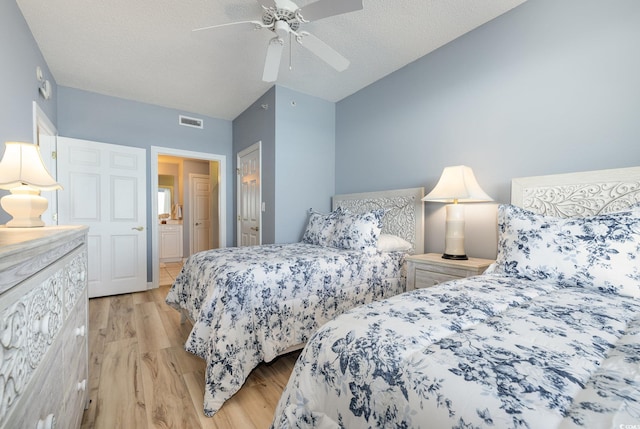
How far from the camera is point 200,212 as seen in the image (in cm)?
652

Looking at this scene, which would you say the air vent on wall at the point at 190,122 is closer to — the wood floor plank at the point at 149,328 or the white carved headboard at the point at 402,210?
the wood floor plank at the point at 149,328

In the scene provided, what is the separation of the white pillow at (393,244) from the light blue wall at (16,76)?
2769mm

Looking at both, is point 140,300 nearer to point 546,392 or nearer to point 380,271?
point 380,271

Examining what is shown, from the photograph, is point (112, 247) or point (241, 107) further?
point (241, 107)

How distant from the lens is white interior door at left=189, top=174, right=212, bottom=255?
6410 millimetres

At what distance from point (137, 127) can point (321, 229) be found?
3.08m

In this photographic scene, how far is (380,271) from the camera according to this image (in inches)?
95.5

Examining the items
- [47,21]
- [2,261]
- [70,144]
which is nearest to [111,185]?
[70,144]

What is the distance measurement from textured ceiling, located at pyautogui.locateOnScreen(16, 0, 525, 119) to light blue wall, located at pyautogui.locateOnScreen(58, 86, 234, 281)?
203 millimetres

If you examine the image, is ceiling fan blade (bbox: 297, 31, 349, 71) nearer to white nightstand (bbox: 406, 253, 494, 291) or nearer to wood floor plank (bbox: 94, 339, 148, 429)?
white nightstand (bbox: 406, 253, 494, 291)

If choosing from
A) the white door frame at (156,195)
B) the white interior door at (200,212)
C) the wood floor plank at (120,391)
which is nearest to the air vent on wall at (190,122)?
the white door frame at (156,195)

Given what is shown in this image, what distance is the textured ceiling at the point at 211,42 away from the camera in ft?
6.88

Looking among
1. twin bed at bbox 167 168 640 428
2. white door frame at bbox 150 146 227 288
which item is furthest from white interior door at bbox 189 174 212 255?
twin bed at bbox 167 168 640 428

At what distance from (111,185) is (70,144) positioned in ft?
2.02
